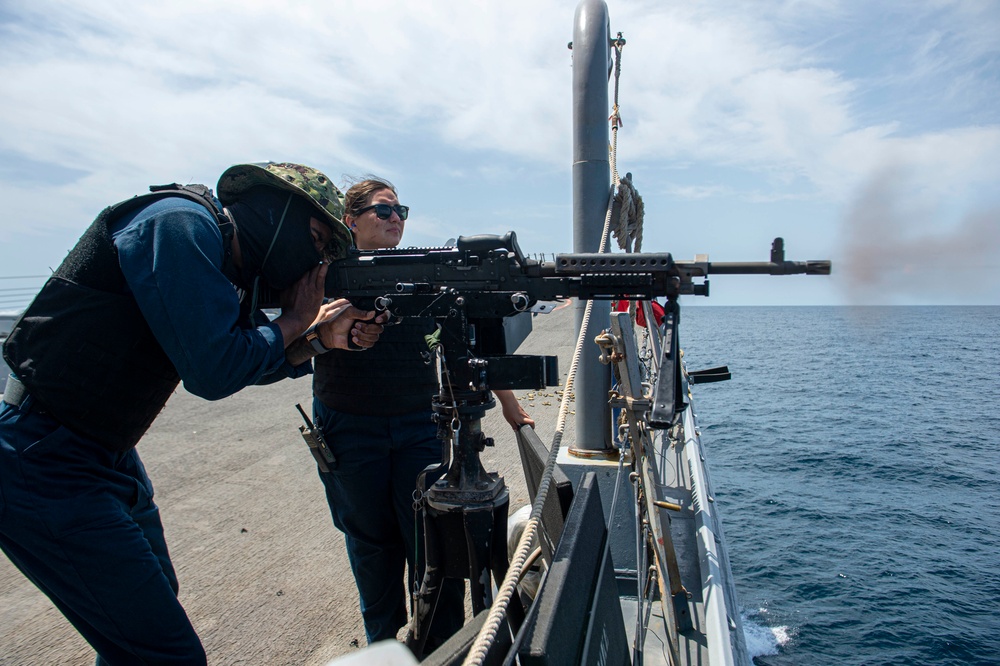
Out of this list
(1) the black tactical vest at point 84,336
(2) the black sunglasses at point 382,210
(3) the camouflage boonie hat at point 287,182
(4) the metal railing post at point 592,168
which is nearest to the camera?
(1) the black tactical vest at point 84,336

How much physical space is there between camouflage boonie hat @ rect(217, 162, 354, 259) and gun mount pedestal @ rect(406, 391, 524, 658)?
2.54 ft

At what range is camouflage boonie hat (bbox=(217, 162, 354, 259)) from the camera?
2104mm

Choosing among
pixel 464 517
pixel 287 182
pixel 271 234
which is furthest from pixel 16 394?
pixel 464 517

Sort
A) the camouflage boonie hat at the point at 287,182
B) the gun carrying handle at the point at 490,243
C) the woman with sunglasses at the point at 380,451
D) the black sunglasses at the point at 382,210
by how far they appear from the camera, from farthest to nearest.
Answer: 1. the black sunglasses at the point at 382,210
2. the woman with sunglasses at the point at 380,451
3. the gun carrying handle at the point at 490,243
4. the camouflage boonie hat at the point at 287,182

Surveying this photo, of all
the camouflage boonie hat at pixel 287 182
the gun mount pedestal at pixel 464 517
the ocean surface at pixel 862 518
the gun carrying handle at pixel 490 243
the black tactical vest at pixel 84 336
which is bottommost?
the ocean surface at pixel 862 518

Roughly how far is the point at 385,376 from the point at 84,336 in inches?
51.1

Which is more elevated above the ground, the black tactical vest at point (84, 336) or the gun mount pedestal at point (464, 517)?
the black tactical vest at point (84, 336)

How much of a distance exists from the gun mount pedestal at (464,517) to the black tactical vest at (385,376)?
26.4 inches

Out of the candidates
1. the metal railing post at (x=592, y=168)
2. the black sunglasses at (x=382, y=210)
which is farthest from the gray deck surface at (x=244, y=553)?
the black sunglasses at (x=382, y=210)

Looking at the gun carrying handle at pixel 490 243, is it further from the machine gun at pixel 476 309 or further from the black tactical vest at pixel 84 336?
the black tactical vest at pixel 84 336

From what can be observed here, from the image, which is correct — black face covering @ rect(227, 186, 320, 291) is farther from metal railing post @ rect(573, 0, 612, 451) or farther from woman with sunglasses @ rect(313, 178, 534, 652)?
metal railing post @ rect(573, 0, 612, 451)

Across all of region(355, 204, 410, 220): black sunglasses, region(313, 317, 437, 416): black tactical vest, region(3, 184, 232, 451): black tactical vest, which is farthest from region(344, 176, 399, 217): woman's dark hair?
region(3, 184, 232, 451): black tactical vest

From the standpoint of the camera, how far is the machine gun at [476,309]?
2172mm

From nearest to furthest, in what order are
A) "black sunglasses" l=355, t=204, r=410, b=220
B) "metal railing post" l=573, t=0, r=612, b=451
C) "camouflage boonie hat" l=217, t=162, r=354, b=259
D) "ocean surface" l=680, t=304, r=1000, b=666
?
"camouflage boonie hat" l=217, t=162, r=354, b=259 → "black sunglasses" l=355, t=204, r=410, b=220 → "metal railing post" l=573, t=0, r=612, b=451 → "ocean surface" l=680, t=304, r=1000, b=666
